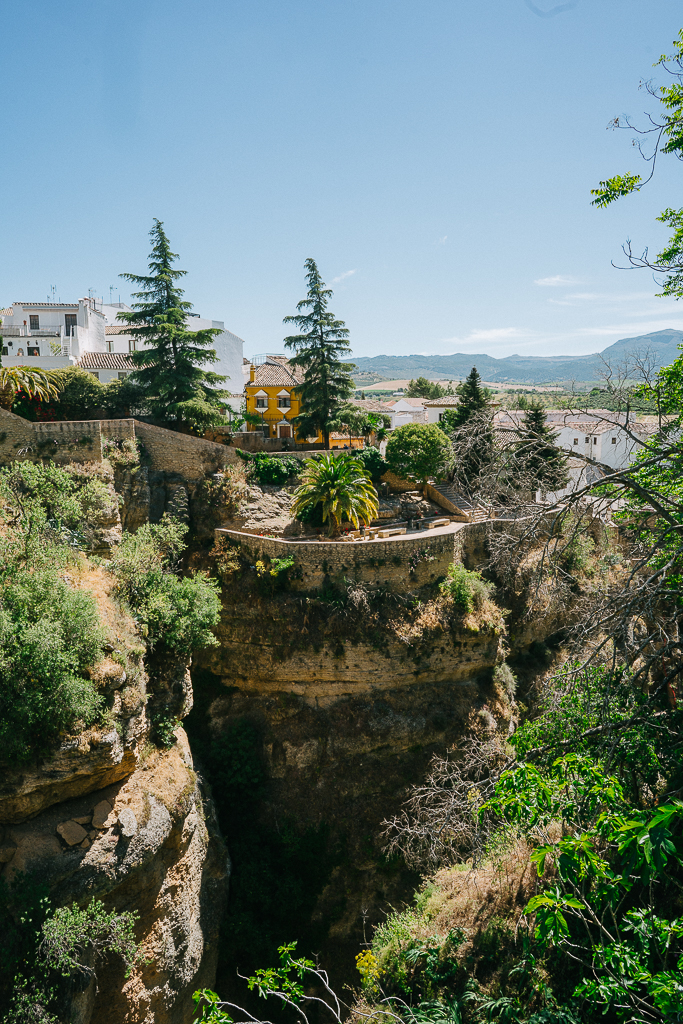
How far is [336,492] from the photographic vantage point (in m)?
23.6

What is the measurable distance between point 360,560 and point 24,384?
47.4 feet

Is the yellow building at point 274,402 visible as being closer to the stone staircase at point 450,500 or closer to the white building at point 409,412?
the stone staircase at point 450,500

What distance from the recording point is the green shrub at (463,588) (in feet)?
76.2

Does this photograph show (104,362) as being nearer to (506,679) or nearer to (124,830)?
(124,830)

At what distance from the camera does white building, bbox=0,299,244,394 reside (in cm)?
3316

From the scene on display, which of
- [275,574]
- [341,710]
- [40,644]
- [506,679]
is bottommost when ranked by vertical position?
[506,679]

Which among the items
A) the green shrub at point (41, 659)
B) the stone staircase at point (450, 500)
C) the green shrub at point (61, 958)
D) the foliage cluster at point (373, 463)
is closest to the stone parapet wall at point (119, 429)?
the green shrub at point (41, 659)

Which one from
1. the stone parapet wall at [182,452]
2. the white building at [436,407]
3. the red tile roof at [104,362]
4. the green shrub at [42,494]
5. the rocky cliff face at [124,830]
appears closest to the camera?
the rocky cliff face at [124,830]

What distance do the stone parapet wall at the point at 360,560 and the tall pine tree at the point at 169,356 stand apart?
7.62m

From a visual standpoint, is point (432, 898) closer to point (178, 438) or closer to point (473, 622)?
point (473, 622)

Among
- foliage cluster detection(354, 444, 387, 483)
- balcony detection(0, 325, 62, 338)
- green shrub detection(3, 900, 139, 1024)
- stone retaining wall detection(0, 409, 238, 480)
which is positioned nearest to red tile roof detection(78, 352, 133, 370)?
balcony detection(0, 325, 62, 338)

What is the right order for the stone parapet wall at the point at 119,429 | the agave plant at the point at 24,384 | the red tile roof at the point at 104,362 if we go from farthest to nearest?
the red tile roof at the point at 104,362 < the stone parapet wall at the point at 119,429 < the agave plant at the point at 24,384

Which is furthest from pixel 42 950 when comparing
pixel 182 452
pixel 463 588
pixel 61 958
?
pixel 182 452

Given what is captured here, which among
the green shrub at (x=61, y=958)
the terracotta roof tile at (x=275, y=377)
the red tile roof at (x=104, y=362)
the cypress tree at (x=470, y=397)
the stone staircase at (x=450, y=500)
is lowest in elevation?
the green shrub at (x=61, y=958)
